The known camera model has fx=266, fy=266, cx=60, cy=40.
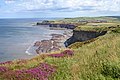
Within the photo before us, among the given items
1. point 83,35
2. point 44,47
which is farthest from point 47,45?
point 83,35

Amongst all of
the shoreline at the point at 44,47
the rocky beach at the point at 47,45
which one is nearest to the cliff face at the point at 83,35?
the rocky beach at the point at 47,45

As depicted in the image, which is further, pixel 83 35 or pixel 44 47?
pixel 83 35

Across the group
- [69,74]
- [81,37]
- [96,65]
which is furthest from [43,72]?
[81,37]

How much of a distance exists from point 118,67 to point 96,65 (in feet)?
4.74

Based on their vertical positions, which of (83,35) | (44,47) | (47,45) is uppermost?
(83,35)

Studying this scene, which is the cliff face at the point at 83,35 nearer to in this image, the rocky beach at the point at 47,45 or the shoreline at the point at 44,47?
the rocky beach at the point at 47,45

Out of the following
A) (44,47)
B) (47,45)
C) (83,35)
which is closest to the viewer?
(44,47)

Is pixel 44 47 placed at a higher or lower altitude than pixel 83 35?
lower

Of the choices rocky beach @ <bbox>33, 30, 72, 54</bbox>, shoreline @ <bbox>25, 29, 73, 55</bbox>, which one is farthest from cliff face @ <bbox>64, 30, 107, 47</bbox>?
shoreline @ <bbox>25, 29, 73, 55</bbox>

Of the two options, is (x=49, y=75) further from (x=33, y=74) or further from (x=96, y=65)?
(x=96, y=65)

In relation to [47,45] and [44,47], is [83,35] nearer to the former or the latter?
[47,45]

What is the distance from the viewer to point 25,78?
10812 millimetres

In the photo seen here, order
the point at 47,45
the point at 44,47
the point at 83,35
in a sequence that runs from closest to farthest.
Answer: the point at 44,47
the point at 47,45
the point at 83,35

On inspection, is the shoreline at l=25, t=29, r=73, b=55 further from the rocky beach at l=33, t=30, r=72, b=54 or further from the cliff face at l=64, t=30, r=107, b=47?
the cliff face at l=64, t=30, r=107, b=47
